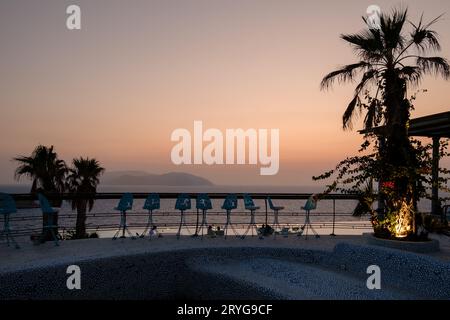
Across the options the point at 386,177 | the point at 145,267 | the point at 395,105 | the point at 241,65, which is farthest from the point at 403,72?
the point at 145,267

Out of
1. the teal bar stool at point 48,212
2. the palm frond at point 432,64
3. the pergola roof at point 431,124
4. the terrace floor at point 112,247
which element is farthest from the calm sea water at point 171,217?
the palm frond at point 432,64

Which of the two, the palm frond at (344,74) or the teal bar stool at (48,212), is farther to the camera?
the palm frond at (344,74)

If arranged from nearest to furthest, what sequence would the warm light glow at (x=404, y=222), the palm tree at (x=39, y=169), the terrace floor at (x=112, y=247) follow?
the terrace floor at (x=112, y=247)
the warm light glow at (x=404, y=222)
the palm tree at (x=39, y=169)

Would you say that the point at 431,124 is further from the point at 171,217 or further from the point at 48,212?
the point at 171,217

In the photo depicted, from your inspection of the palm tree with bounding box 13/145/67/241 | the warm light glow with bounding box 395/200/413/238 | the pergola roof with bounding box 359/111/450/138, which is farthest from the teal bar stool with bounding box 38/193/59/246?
the palm tree with bounding box 13/145/67/241

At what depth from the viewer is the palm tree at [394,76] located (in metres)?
7.33

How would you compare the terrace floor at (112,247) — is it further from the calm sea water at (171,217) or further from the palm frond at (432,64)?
the palm frond at (432,64)

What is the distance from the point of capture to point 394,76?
8.35 m

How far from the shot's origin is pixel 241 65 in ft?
39.4

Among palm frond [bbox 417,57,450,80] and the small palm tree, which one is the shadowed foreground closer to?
palm frond [bbox 417,57,450,80]

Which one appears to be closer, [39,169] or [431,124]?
[431,124]

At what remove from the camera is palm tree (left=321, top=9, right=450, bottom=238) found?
24.1ft

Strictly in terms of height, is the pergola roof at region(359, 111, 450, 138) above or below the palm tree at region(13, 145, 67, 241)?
above

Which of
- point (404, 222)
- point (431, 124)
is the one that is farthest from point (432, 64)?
point (404, 222)
